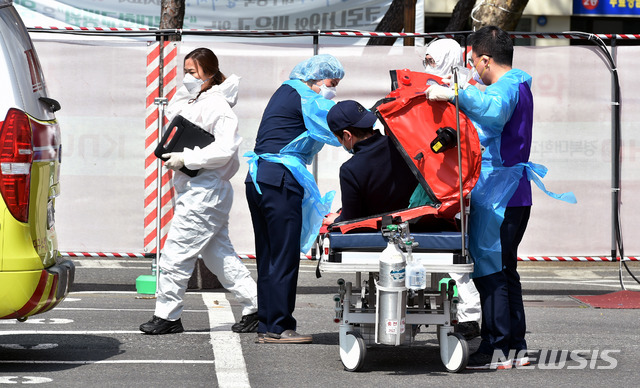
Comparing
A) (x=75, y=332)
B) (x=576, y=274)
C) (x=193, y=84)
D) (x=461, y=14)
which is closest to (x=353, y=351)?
(x=75, y=332)

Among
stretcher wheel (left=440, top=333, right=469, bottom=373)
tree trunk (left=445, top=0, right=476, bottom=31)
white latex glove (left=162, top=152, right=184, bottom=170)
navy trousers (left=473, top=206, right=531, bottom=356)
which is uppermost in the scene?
tree trunk (left=445, top=0, right=476, bottom=31)

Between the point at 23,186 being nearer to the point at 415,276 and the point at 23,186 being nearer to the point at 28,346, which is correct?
the point at 28,346

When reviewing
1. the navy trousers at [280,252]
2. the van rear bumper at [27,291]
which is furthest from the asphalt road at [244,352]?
the van rear bumper at [27,291]

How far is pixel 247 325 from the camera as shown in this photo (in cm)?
809

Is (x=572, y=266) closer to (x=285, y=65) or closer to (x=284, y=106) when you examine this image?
(x=285, y=65)

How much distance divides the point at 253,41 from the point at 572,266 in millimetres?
4915

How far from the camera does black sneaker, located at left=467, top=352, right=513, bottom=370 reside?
265 inches

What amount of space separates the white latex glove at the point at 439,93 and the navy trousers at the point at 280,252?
1.57 meters

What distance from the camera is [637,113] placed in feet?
37.1

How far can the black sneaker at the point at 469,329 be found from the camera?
313 inches

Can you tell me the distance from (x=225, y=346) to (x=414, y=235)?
70.2 inches

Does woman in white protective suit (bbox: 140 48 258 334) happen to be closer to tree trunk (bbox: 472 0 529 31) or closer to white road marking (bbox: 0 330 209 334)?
white road marking (bbox: 0 330 209 334)

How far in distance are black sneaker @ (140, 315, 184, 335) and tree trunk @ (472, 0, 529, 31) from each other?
696cm

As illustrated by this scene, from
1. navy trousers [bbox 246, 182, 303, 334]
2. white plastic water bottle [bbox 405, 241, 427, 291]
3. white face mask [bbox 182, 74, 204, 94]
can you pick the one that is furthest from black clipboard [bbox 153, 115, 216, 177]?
white plastic water bottle [bbox 405, 241, 427, 291]
